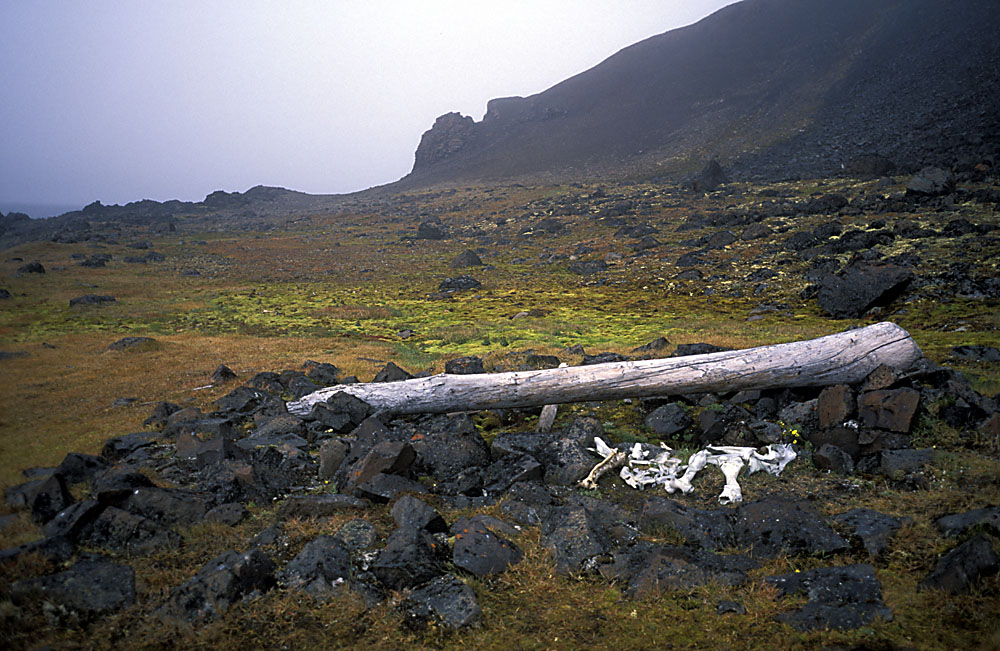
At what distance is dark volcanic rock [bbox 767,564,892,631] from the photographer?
16.4 feet

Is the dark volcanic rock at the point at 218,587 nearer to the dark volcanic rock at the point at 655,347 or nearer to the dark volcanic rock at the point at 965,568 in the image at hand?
the dark volcanic rock at the point at 965,568

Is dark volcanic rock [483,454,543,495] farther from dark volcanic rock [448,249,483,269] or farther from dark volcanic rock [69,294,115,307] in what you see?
dark volcanic rock [448,249,483,269]

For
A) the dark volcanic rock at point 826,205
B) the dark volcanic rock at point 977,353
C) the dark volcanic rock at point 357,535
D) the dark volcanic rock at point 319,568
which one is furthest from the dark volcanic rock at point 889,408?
the dark volcanic rock at point 826,205

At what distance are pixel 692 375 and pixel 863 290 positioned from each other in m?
16.4

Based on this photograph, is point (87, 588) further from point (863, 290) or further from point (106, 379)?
point (863, 290)

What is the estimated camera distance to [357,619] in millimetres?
5355

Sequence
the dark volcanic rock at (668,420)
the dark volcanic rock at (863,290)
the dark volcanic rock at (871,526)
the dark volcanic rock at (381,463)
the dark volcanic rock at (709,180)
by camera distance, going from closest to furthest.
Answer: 1. the dark volcanic rock at (871,526)
2. the dark volcanic rock at (381,463)
3. the dark volcanic rock at (668,420)
4. the dark volcanic rock at (863,290)
5. the dark volcanic rock at (709,180)

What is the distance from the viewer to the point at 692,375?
10492 millimetres

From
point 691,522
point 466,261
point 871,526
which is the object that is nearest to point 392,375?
point 691,522

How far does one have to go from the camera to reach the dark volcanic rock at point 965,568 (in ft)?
16.7

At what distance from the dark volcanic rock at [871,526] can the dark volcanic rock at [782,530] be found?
0.93 ft

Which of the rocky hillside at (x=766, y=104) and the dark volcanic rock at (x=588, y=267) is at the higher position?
the rocky hillside at (x=766, y=104)

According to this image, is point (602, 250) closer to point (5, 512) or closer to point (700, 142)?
point (5, 512)

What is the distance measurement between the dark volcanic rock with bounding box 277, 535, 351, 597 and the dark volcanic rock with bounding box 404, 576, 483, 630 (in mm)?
927
